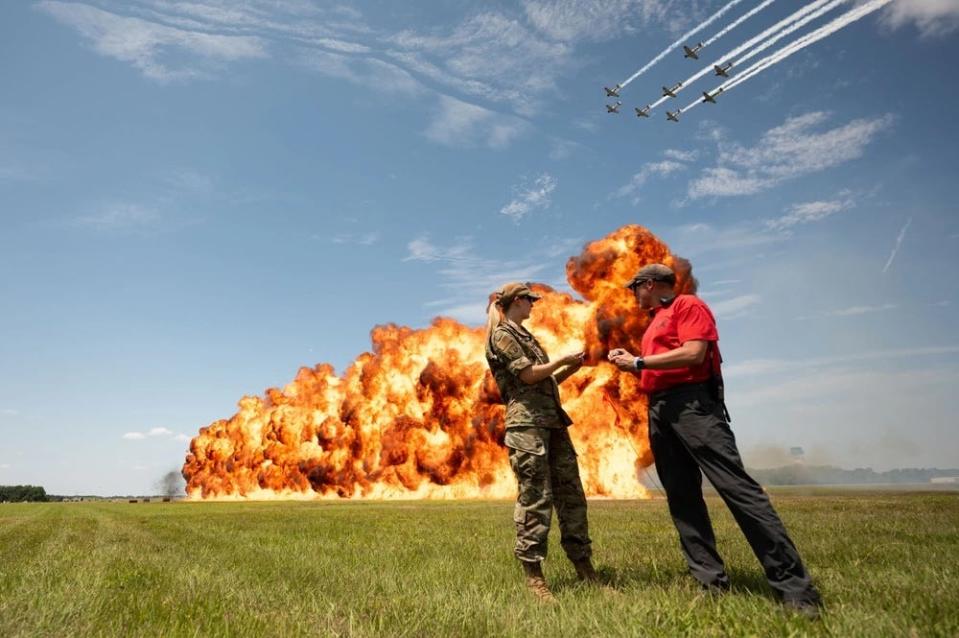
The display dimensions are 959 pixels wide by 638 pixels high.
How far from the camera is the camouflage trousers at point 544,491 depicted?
5.59 meters

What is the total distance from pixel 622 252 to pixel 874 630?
A: 51925 millimetres

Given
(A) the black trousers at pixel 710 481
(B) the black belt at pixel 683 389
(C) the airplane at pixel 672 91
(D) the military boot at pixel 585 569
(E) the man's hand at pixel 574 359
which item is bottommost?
(D) the military boot at pixel 585 569

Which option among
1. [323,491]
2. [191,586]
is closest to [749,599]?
[191,586]

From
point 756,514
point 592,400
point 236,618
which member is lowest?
point 236,618

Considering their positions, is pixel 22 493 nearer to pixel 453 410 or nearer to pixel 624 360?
pixel 453 410

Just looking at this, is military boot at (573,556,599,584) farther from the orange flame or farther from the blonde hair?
the orange flame

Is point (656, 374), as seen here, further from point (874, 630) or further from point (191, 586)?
point (191, 586)

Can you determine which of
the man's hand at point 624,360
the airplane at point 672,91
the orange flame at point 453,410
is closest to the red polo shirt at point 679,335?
the man's hand at point 624,360

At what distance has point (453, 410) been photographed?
207ft

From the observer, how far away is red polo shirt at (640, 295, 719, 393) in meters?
5.10

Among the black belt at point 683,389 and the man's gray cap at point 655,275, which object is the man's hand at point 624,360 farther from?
the man's gray cap at point 655,275

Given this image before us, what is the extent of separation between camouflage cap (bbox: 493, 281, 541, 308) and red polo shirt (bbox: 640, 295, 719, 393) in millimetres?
1198

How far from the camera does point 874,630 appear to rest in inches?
144

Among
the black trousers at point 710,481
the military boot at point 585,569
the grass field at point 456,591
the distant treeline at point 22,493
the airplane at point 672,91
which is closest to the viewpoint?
the grass field at point 456,591
